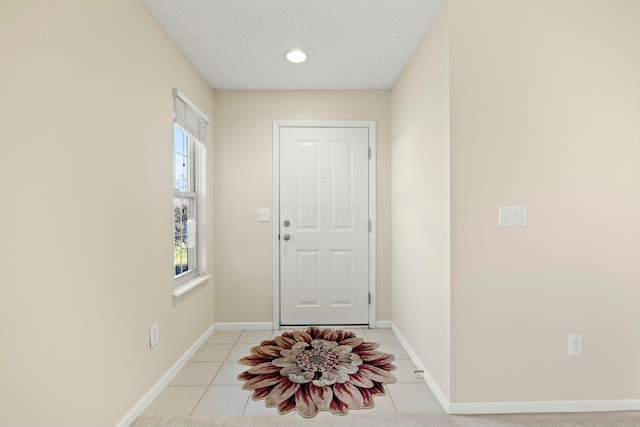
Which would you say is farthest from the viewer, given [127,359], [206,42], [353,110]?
[353,110]

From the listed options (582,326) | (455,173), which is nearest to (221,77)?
(455,173)

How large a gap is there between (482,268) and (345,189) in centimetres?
165

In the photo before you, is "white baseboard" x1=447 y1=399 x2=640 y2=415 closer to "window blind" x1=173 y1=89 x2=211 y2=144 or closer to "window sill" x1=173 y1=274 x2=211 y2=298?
"window sill" x1=173 y1=274 x2=211 y2=298

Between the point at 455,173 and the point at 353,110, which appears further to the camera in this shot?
the point at 353,110

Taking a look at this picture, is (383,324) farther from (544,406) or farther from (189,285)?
(189,285)

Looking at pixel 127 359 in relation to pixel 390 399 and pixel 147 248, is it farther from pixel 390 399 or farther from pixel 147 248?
pixel 390 399

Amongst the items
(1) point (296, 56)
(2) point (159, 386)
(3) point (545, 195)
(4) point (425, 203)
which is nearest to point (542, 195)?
(3) point (545, 195)

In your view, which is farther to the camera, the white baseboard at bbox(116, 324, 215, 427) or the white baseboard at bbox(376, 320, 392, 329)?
the white baseboard at bbox(376, 320, 392, 329)

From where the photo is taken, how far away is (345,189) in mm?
3262

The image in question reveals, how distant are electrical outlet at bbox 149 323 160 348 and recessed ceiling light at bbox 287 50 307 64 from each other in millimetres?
2088

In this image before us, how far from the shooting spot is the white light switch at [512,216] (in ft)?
6.04

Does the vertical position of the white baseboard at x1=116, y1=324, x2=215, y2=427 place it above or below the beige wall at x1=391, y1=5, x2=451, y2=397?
below

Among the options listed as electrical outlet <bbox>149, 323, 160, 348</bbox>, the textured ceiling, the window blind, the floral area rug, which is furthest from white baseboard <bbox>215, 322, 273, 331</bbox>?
the textured ceiling

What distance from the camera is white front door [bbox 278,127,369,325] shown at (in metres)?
3.25
